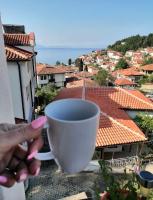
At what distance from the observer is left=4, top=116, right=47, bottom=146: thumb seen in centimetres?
74

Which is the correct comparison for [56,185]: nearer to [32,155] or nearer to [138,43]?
[32,155]

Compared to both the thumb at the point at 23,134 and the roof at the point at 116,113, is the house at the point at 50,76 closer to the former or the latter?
the roof at the point at 116,113

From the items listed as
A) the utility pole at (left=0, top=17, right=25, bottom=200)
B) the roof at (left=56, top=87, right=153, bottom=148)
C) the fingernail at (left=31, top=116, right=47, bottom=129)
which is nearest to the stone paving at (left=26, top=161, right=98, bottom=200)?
the roof at (left=56, top=87, right=153, bottom=148)

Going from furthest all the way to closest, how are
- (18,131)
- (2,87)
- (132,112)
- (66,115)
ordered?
(132,112), (2,87), (66,115), (18,131)

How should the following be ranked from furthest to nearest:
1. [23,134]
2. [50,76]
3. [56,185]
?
[50,76], [56,185], [23,134]

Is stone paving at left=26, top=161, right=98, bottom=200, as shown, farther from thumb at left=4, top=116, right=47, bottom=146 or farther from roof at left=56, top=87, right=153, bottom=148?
thumb at left=4, top=116, right=47, bottom=146

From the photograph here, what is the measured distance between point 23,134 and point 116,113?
32.6ft

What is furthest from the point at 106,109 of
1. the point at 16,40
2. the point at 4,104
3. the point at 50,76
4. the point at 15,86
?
the point at 50,76

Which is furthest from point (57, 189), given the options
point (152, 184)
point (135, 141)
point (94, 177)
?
point (152, 184)

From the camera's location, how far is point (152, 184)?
6.15ft

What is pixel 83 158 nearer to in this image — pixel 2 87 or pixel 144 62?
pixel 2 87

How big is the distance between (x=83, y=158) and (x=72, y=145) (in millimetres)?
101

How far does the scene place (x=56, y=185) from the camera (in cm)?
667

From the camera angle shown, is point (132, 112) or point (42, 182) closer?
point (42, 182)
